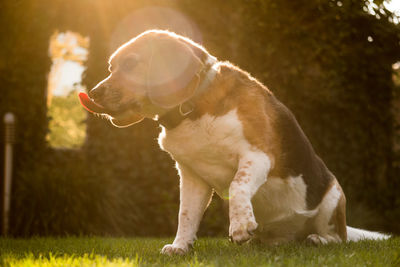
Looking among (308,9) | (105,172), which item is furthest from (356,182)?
(105,172)

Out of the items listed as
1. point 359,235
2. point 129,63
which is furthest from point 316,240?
point 129,63

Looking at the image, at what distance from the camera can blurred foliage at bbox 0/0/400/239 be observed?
22.7 feet

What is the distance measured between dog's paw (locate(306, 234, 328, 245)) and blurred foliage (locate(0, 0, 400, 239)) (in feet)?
11.1

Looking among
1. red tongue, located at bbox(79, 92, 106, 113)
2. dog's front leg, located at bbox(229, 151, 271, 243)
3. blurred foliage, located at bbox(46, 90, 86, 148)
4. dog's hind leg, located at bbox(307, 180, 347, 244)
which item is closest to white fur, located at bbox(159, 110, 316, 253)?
dog's front leg, located at bbox(229, 151, 271, 243)

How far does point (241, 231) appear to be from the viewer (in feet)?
9.86

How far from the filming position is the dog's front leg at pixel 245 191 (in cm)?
302

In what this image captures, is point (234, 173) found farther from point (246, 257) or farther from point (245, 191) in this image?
point (246, 257)

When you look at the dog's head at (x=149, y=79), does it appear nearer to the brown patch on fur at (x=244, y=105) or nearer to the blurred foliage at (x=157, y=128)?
the brown patch on fur at (x=244, y=105)

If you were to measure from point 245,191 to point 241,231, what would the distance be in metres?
0.27

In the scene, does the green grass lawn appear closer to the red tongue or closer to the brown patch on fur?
the brown patch on fur

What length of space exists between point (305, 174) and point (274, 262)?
1198 millimetres

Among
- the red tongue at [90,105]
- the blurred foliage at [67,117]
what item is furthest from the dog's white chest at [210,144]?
the blurred foliage at [67,117]

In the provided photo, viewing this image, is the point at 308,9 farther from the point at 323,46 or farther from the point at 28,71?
the point at 28,71

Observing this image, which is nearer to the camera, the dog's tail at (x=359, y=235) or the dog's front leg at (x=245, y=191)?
the dog's front leg at (x=245, y=191)
